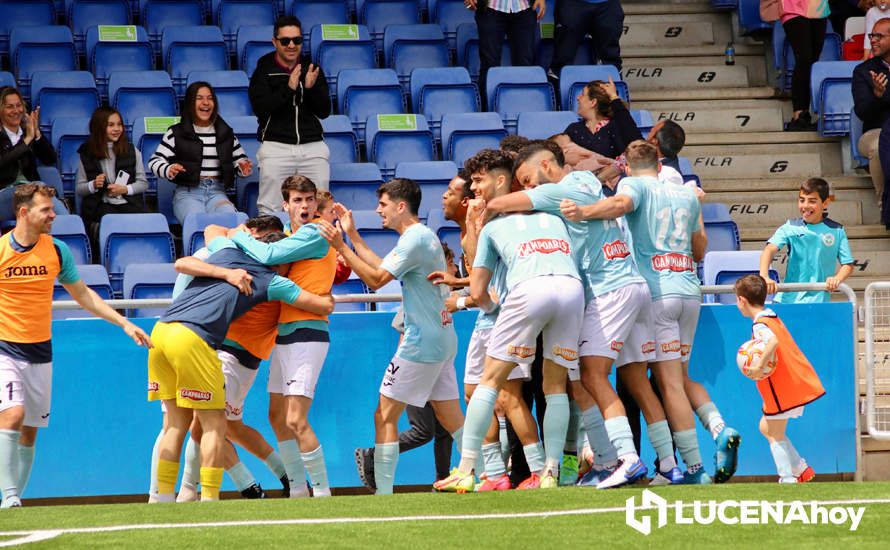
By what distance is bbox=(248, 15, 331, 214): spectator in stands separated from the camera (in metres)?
10.9

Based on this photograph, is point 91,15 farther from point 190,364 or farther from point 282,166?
point 190,364

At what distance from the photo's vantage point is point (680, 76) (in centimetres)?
1398

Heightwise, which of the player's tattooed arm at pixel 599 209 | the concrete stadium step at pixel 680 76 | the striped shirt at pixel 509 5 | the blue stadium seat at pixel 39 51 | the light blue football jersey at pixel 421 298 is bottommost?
the light blue football jersey at pixel 421 298

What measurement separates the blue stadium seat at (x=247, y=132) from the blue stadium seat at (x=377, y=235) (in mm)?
1735

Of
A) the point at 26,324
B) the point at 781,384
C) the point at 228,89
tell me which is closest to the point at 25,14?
the point at 228,89

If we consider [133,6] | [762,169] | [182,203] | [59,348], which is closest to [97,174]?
[182,203]

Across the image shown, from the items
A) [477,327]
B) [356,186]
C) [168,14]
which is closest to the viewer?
[477,327]

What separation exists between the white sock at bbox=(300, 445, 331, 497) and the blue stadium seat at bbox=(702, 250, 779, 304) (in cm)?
335

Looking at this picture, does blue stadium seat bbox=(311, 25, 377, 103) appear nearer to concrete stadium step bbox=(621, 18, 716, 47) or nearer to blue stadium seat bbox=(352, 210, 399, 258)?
blue stadium seat bbox=(352, 210, 399, 258)

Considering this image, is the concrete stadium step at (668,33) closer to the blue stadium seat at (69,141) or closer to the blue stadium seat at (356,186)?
the blue stadium seat at (356,186)

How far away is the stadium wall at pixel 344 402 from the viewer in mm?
9055

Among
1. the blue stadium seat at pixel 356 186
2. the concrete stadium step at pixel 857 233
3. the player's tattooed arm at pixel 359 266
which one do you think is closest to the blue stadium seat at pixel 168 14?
the blue stadium seat at pixel 356 186

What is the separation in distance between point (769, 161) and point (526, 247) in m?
6.27

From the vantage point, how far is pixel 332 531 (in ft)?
19.0
